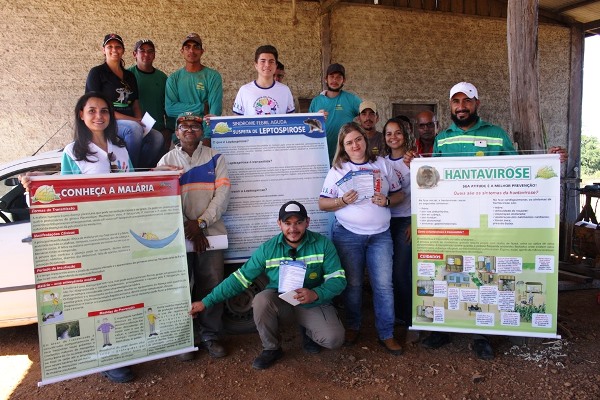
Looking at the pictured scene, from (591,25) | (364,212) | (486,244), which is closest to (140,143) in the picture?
(364,212)

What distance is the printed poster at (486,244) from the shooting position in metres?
3.33

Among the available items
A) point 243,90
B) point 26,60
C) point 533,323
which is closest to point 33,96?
point 26,60

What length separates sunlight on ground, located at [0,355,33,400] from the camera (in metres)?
3.28

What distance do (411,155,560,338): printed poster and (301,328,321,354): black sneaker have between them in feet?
2.83

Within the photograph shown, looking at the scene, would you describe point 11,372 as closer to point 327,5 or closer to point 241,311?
point 241,311

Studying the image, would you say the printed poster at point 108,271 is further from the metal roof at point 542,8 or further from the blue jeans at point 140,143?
the metal roof at point 542,8

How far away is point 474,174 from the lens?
3424 millimetres

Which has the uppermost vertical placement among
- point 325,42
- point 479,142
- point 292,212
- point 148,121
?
point 325,42

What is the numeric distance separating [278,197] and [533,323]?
93.4 inches

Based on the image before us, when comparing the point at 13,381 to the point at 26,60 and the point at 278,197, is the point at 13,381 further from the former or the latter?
the point at 26,60

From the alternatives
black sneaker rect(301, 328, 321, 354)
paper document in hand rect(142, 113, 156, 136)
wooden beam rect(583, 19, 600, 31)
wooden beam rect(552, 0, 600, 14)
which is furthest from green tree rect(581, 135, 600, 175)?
paper document in hand rect(142, 113, 156, 136)

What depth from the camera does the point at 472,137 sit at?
3615 mm

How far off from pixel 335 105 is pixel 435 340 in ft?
8.50

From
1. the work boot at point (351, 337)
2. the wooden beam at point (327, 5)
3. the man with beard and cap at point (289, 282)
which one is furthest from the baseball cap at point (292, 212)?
the wooden beam at point (327, 5)
